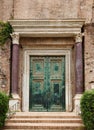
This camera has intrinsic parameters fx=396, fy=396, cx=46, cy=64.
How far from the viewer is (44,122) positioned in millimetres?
11188

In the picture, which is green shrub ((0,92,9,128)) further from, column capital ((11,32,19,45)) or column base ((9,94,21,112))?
column capital ((11,32,19,45))

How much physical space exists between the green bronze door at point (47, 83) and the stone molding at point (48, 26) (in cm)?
107

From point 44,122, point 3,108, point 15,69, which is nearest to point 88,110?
point 44,122

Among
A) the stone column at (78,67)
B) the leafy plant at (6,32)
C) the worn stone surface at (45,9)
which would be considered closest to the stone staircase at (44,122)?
the stone column at (78,67)

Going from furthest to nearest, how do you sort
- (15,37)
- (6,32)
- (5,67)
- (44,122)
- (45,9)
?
(45,9) → (6,32) → (5,67) → (15,37) → (44,122)

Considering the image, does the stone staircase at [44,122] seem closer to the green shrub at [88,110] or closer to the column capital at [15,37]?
the green shrub at [88,110]

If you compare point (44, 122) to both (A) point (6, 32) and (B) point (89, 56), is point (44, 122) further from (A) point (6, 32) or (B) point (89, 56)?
(A) point (6, 32)

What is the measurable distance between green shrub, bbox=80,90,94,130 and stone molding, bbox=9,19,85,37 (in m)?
3.83

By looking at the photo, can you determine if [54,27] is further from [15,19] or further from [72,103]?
[72,103]

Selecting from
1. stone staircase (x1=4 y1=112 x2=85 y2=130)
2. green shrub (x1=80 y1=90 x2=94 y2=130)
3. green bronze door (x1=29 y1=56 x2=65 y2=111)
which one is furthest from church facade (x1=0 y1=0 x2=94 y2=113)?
green shrub (x1=80 y1=90 x2=94 y2=130)

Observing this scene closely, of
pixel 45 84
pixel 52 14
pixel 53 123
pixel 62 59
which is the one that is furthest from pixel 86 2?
pixel 53 123

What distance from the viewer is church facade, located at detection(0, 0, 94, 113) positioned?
13805 mm

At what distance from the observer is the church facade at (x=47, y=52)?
13805 mm

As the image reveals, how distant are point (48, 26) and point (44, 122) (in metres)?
3.98
